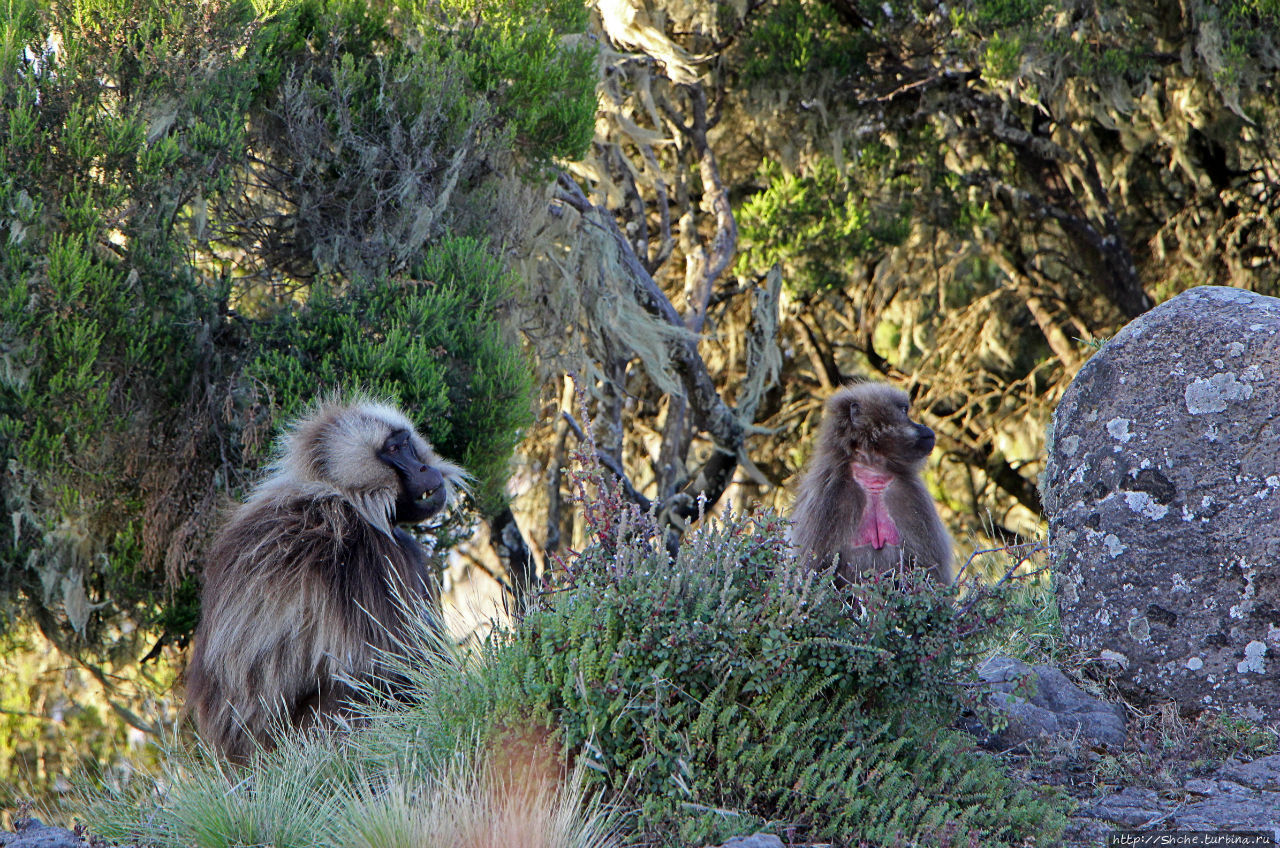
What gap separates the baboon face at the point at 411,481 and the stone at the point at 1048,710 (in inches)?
84.7

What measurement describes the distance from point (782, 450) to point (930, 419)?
153 centimetres

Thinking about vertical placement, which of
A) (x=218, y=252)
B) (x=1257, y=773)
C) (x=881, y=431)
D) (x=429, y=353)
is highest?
(x=218, y=252)

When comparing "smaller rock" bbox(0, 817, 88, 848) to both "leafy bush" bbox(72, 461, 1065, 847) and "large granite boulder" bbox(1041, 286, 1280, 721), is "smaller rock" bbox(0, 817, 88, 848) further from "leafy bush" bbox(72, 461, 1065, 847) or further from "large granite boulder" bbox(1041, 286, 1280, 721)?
"large granite boulder" bbox(1041, 286, 1280, 721)

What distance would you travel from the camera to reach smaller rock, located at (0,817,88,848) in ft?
11.6

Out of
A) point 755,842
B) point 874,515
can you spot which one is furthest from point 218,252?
point 755,842

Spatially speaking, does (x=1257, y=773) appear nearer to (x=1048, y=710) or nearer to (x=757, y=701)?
(x=1048, y=710)

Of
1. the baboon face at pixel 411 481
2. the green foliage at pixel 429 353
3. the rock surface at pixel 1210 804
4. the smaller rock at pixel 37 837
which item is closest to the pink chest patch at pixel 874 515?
the rock surface at pixel 1210 804

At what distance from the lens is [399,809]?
3.21 metres

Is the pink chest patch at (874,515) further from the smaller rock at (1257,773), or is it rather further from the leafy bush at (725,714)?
the smaller rock at (1257,773)

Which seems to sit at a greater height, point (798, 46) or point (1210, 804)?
point (798, 46)

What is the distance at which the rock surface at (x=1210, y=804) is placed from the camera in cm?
367

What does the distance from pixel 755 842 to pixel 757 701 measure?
0.45m

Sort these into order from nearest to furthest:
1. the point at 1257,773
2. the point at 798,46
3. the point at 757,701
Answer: the point at 757,701 < the point at 1257,773 < the point at 798,46

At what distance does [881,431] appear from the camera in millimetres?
5344
